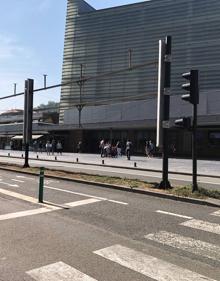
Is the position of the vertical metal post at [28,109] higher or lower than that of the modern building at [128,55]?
lower

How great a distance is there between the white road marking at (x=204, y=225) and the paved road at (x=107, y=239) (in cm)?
2

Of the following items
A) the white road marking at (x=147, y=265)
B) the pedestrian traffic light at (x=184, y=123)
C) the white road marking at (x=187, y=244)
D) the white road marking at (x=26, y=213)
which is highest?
the pedestrian traffic light at (x=184, y=123)

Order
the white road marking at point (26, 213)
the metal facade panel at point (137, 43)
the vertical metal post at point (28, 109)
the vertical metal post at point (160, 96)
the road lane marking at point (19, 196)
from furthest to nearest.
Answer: the metal facade panel at point (137, 43) → the vertical metal post at point (28, 109) → the vertical metal post at point (160, 96) → the road lane marking at point (19, 196) → the white road marking at point (26, 213)

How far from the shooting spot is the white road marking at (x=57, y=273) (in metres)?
5.68

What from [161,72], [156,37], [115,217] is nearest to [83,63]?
[156,37]

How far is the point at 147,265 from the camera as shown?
6.22 meters

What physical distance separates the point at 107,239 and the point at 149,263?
4.98 feet

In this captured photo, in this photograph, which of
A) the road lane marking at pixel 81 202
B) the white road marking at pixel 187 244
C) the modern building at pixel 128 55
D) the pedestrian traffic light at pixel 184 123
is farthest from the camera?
the modern building at pixel 128 55

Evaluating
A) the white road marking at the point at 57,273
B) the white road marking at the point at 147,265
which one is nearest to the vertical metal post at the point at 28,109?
the white road marking at the point at 147,265

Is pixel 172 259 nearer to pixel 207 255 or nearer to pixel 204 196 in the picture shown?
pixel 207 255

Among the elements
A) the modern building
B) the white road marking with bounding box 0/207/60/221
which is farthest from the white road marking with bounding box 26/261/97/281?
the modern building

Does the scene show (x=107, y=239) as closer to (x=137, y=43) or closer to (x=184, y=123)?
(x=184, y=123)

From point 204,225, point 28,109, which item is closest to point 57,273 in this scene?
point 204,225

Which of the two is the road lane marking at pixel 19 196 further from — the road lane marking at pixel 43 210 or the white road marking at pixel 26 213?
the white road marking at pixel 26 213
